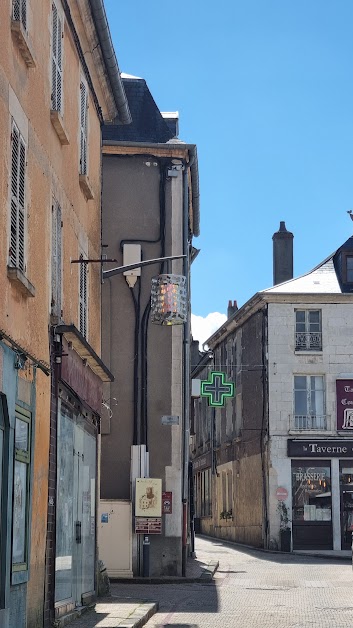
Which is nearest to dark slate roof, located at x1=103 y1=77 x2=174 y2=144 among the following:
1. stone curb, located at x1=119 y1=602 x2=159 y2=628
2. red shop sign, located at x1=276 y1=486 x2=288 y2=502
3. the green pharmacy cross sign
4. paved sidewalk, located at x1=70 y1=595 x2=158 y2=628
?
the green pharmacy cross sign

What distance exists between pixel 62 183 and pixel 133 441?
1020 centimetres

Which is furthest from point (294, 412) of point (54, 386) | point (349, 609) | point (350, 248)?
point (54, 386)

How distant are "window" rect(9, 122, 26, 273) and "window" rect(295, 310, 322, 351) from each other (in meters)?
29.0

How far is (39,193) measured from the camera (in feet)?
37.9

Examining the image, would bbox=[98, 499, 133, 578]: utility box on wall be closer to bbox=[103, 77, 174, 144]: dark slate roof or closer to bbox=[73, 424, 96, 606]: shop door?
bbox=[73, 424, 96, 606]: shop door

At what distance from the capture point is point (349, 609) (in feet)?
53.5

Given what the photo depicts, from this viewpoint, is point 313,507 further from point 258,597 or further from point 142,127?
point 258,597

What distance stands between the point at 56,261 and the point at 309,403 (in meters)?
26.7

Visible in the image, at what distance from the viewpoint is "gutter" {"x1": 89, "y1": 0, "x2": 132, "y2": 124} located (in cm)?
1431

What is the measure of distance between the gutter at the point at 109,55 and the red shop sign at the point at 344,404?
2168 centimetres

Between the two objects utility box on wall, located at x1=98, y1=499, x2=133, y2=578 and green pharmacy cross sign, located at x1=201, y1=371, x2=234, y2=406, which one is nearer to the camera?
utility box on wall, located at x1=98, y1=499, x2=133, y2=578

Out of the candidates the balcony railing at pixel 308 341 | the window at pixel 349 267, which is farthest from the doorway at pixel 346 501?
the window at pixel 349 267

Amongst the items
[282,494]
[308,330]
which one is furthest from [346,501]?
[308,330]

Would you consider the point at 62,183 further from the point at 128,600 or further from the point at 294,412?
the point at 294,412
